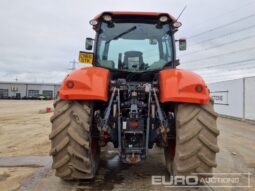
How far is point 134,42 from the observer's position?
5707 millimetres

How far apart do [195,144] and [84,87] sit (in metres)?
1.67

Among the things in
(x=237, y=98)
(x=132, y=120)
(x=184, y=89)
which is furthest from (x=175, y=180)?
(x=237, y=98)

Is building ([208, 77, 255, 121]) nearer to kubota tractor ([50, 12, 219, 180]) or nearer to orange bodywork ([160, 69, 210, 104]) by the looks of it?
kubota tractor ([50, 12, 219, 180])

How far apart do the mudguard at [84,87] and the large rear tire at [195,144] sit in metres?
1.13

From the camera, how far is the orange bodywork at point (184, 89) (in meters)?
4.37

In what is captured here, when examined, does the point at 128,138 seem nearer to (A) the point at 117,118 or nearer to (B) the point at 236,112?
(A) the point at 117,118

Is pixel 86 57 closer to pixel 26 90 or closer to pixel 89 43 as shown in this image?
pixel 89 43

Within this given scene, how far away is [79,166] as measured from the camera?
4.42 meters

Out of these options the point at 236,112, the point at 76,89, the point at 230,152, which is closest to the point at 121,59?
the point at 76,89

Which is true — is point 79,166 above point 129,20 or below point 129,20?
below

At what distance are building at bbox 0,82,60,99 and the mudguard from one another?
84236 mm

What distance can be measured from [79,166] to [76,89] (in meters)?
1.05

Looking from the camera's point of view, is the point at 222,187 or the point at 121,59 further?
the point at 121,59

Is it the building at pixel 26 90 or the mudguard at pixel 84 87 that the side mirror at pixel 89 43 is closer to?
the mudguard at pixel 84 87
